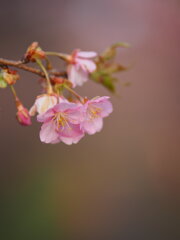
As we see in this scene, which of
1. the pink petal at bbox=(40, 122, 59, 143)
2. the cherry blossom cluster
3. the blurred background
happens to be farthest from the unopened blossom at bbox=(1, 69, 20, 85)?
the blurred background

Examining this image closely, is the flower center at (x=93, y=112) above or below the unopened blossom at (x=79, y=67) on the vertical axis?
below

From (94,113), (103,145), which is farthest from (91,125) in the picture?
(103,145)

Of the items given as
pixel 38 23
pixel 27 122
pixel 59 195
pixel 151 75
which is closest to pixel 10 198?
pixel 59 195

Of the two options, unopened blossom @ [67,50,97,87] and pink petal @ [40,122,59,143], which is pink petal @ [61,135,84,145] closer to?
pink petal @ [40,122,59,143]

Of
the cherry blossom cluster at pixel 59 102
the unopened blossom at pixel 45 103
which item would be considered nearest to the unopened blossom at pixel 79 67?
the cherry blossom cluster at pixel 59 102

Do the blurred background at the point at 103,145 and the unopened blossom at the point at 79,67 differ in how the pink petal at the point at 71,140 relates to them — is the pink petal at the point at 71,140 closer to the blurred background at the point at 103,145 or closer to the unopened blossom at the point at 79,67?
the unopened blossom at the point at 79,67

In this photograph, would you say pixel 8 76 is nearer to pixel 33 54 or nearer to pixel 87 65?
pixel 33 54

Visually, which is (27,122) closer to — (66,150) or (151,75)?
(66,150)

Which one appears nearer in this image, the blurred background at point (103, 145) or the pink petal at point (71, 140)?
the pink petal at point (71, 140)
